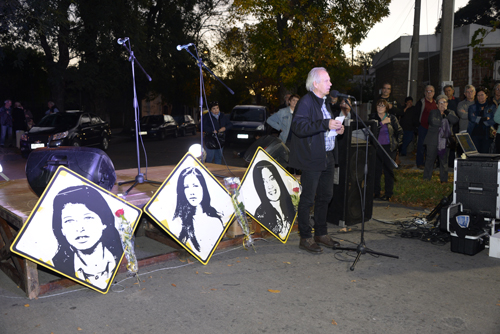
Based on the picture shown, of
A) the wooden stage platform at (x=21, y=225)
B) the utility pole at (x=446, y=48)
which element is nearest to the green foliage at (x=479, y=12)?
the utility pole at (x=446, y=48)

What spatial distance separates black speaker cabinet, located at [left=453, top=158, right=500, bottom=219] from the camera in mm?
5465

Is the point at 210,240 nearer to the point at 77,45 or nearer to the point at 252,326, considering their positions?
the point at 252,326

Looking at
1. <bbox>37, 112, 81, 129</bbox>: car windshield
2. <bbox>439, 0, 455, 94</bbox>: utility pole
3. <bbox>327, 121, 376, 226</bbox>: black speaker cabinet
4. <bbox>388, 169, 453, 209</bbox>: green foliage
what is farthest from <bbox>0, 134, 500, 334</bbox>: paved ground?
<bbox>37, 112, 81, 129</bbox>: car windshield

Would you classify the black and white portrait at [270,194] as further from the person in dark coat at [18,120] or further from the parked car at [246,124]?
the person in dark coat at [18,120]

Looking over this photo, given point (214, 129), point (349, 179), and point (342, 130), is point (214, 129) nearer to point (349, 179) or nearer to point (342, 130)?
point (349, 179)

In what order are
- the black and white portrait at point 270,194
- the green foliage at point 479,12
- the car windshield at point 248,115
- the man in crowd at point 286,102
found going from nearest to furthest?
the black and white portrait at point 270,194 < the man in crowd at point 286,102 < the car windshield at point 248,115 < the green foliage at point 479,12

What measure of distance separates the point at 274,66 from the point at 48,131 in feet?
42.9

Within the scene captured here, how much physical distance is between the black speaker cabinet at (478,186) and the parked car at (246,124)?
1262cm

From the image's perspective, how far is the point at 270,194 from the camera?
562cm

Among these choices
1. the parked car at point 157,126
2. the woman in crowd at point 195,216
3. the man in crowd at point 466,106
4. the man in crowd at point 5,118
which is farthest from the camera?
the parked car at point 157,126

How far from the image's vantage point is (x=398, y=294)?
13.2 ft

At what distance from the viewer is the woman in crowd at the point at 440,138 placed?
375 inches

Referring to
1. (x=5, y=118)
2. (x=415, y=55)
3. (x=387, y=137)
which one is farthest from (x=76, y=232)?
(x=5, y=118)

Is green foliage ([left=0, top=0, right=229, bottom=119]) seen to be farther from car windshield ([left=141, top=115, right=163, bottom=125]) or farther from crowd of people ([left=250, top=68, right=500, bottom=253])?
crowd of people ([left=250, top=68, right=500, bottom=253])
